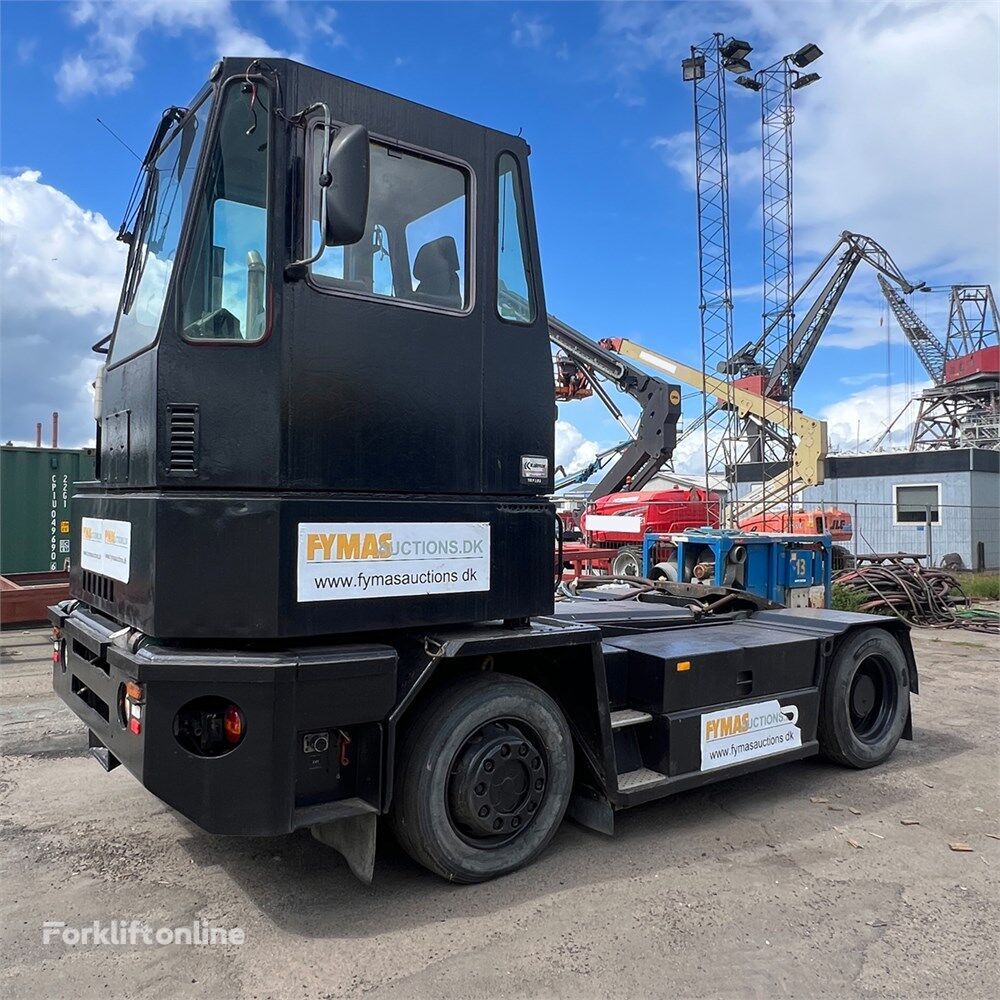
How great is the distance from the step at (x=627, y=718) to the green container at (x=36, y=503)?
11.0 metres

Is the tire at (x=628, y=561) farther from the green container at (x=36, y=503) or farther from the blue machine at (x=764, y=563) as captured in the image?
the green container at (x=36, y=503)

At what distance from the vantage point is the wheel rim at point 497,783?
3898mm

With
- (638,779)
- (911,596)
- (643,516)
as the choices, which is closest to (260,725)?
(638,779)

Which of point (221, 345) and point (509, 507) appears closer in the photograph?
point (221, 345)

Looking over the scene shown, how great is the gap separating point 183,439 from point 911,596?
42.1 ft

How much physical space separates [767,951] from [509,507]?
2205 mm

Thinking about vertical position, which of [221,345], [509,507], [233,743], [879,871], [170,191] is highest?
[170,191]

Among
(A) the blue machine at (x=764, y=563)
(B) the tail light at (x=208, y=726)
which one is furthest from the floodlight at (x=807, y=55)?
(B) the tail light at (x=208, y=726)

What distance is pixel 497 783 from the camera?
4004mm

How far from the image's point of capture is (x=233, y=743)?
134 inches

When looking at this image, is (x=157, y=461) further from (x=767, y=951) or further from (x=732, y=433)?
(x=732, y=433)

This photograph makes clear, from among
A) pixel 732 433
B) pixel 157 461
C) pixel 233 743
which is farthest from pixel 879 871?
pixel 732 433

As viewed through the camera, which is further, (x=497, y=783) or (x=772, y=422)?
(x=772, y=422)

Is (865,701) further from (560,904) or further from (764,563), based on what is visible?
(764,563)
